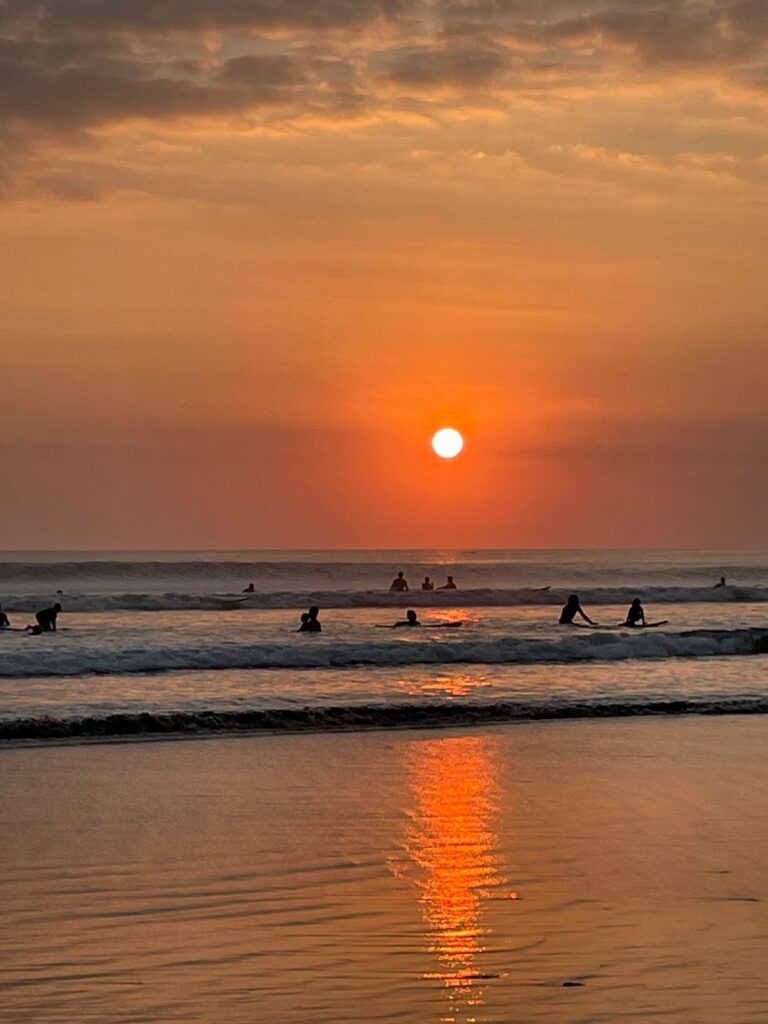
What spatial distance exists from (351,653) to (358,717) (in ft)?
36.5

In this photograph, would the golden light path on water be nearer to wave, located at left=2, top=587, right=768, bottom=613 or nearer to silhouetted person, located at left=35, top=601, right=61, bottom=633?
silhouetted person, located at left=35, top=601, right=61, bottom=633

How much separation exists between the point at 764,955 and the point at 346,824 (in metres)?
4.21

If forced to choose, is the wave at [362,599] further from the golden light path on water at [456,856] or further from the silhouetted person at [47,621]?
the golden light path on water at [456,856]

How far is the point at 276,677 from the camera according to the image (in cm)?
2411

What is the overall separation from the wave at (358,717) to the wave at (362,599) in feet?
133

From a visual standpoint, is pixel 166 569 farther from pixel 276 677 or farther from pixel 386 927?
pixel 386 927

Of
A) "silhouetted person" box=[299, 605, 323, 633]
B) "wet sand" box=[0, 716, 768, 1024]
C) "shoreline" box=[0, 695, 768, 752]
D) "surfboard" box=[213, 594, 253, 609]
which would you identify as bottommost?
"wet sand" box=[0, 716, 768, 1024]

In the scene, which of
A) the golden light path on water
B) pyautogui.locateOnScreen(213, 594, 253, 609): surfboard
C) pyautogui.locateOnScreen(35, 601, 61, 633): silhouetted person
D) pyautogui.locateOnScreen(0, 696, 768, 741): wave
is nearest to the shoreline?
pyautogui.locateOnScreen(0, 696, 768, 741): wave

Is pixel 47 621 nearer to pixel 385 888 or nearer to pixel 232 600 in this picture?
pixel 232 600

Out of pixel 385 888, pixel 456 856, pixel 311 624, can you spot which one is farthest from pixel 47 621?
pixel 385 888

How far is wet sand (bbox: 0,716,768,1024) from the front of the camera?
622 centimetres

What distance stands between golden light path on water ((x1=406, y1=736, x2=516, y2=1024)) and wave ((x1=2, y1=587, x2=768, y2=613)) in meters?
45.3

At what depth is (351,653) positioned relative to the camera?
94.2 feet

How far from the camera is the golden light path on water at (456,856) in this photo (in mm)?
6574
